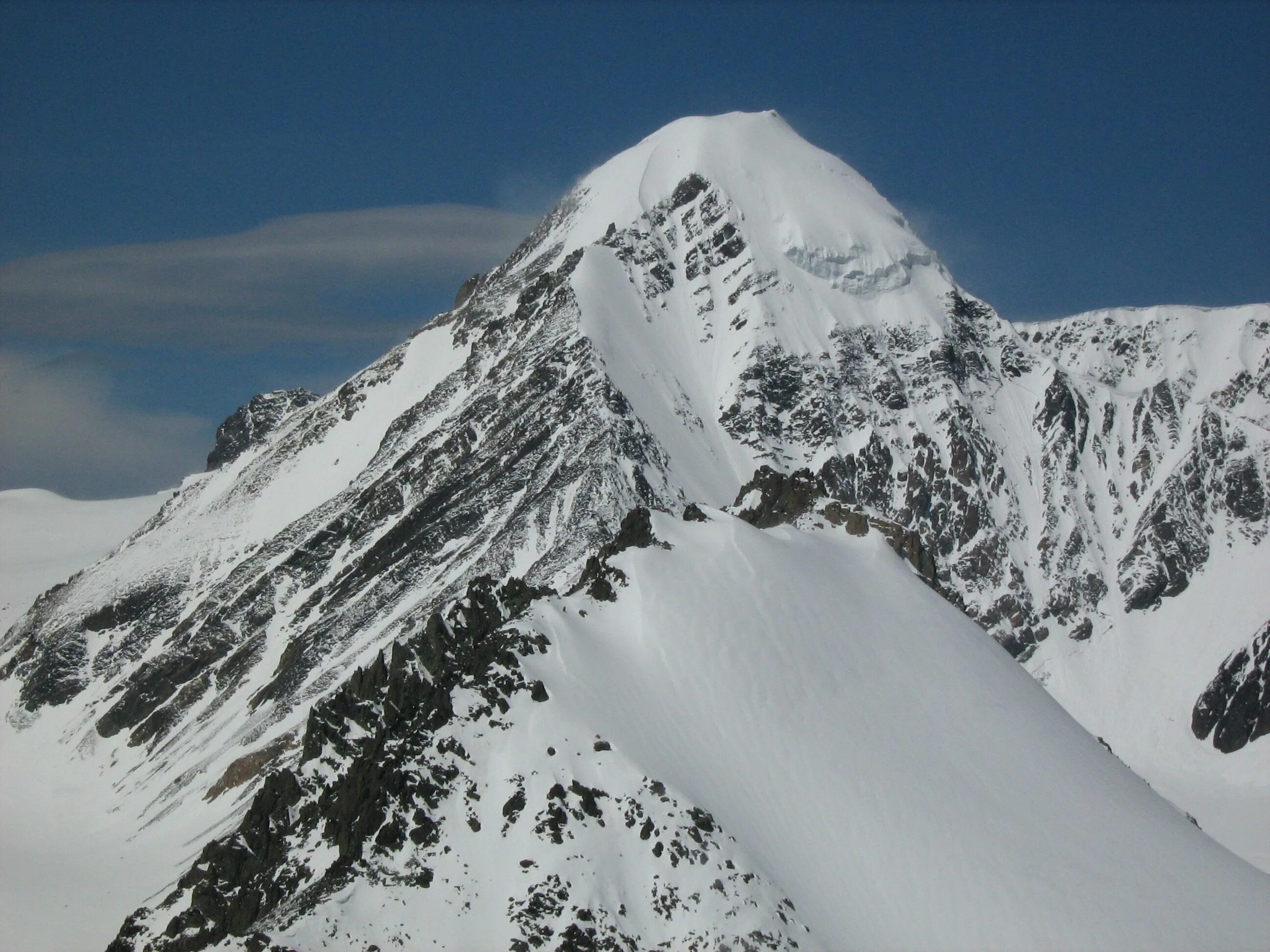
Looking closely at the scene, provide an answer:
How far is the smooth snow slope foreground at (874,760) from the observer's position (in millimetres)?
67312

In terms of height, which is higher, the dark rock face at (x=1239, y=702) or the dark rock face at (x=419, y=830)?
the dark rock face at (x=1239, y=702)

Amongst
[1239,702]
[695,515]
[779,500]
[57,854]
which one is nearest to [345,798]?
[695,515]

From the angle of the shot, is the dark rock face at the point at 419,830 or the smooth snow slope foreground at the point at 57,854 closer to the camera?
the dark rock face at the point at 419,830

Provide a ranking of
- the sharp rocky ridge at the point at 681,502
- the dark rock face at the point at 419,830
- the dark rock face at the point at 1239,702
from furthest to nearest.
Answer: the dark rock face at the point at 1239,702
the sharp rocky ridge at the point at 681,502
the dark rock face at the point at 419,830

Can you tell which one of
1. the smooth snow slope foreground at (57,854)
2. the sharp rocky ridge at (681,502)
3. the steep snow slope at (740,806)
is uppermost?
the sharp rocky ridge at (681,502)

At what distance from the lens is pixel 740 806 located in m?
68.7

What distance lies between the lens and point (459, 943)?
60.4 metres

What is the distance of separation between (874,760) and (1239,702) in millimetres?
102279

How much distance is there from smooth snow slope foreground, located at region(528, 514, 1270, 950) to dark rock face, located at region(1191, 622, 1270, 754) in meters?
78.4

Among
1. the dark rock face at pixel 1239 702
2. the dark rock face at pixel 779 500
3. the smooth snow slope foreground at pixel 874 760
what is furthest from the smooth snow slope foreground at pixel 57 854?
the dark rock face at pixel 1239 702

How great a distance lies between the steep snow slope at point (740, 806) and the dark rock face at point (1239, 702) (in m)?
81.3

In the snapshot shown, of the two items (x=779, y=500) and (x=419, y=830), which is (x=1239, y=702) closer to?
(x=779, y=500)

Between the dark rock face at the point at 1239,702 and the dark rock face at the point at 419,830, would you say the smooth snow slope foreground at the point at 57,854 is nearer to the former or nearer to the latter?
the dark rock face at the point at 419,830

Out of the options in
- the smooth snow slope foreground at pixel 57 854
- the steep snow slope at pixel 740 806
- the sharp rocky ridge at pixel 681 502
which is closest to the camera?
the steep snow slope at pixel 740 806
